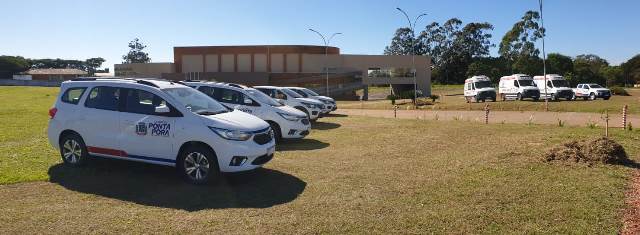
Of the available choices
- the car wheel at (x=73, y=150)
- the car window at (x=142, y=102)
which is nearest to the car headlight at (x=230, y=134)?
the car window at (x=142, y=102)

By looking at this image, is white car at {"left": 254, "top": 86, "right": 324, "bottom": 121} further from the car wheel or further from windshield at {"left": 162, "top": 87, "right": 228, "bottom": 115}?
the car wheel

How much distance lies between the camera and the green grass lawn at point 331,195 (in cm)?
593

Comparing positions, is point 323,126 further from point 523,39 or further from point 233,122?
point 523,39

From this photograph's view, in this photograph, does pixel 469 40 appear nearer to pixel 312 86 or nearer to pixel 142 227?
pixel 312 86

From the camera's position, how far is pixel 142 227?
5.84 meters

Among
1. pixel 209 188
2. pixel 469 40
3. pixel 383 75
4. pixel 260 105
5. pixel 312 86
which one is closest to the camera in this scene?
pixel 209 188

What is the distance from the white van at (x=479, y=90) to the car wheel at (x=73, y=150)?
1313 inches

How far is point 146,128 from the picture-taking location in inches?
319

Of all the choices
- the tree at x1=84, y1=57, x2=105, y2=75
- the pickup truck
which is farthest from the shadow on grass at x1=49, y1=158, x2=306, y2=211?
the tree at x1=84, y1=57, x2=105, y2=75

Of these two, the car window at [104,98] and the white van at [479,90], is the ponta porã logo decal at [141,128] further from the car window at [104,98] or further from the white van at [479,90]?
the white van at [479,90]

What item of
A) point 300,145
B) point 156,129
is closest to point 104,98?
point 156,129

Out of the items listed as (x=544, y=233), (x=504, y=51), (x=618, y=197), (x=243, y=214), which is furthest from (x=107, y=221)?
(x=504, y=51)

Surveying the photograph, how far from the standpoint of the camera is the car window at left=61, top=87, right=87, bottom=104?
8938mm

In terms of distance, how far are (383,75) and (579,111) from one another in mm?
47834
